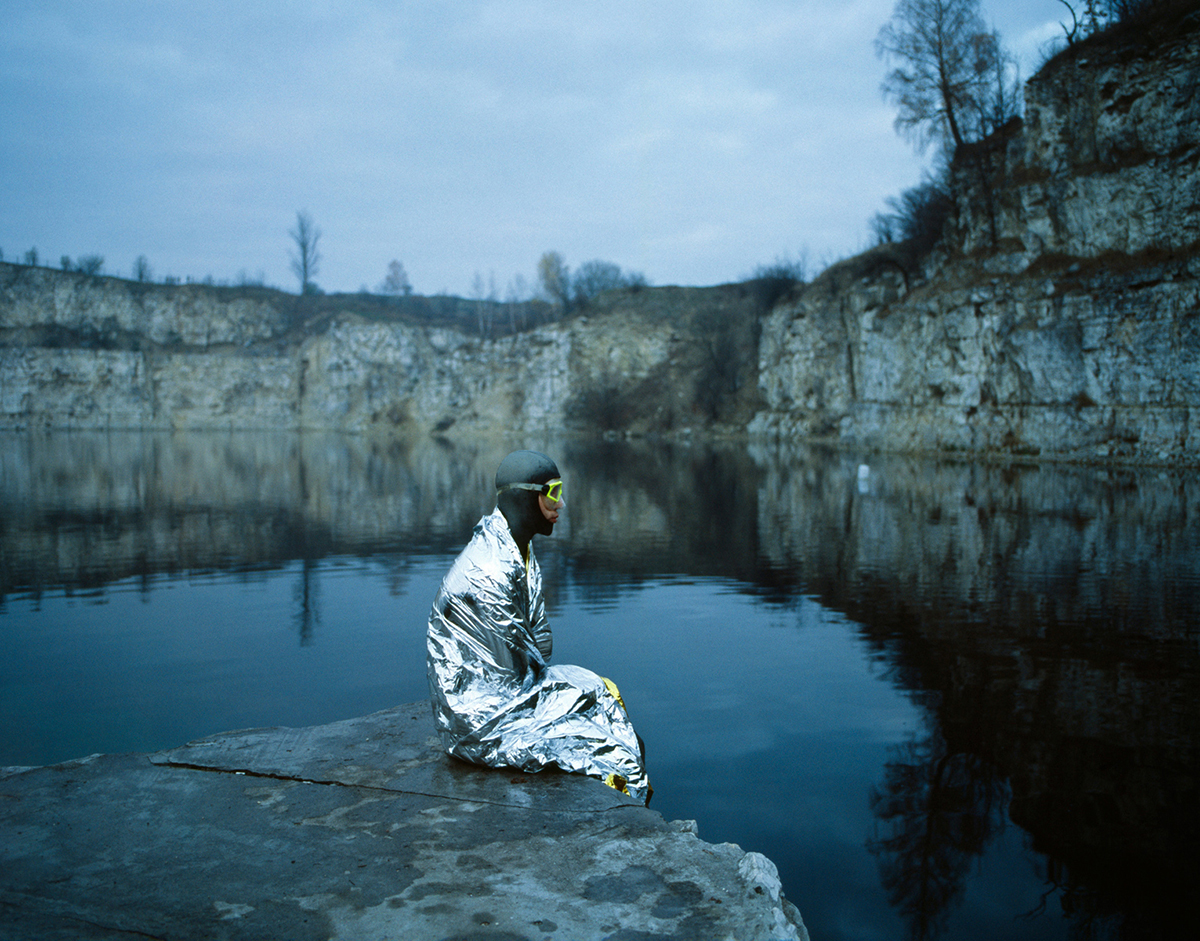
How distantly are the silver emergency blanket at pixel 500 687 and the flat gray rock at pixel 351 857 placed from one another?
0.15 m

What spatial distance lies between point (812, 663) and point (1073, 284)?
29.0 metres

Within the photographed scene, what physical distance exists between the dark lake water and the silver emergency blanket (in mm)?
930

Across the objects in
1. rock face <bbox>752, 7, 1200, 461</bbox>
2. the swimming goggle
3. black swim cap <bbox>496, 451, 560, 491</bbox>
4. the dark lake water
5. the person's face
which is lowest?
the dark lake water

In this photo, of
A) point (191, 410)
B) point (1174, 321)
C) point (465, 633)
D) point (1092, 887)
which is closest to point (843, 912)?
point (1092, 887)

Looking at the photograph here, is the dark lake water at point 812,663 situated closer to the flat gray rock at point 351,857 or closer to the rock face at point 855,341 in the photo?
the flat gray rock at point 351,857

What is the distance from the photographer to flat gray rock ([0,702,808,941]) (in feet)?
10.4

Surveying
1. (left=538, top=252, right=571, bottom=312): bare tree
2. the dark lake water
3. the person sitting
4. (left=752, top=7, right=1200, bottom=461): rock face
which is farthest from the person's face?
(left=538, top=252, right=571, bottom=312): bare tree

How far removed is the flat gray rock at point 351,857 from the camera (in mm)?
Result: 3156

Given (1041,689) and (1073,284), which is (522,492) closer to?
(1041,689)

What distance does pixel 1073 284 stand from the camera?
31.3 meters

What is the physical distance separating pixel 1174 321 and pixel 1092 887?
94.8 feet

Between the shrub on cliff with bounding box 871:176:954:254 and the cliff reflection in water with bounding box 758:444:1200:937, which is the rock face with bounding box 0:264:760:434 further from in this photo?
the cliff reflection in water with bounding box 758:444:1200:937

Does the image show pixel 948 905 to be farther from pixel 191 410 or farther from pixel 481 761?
pixel 191 410

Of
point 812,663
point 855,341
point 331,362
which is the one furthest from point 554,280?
point 812,663
